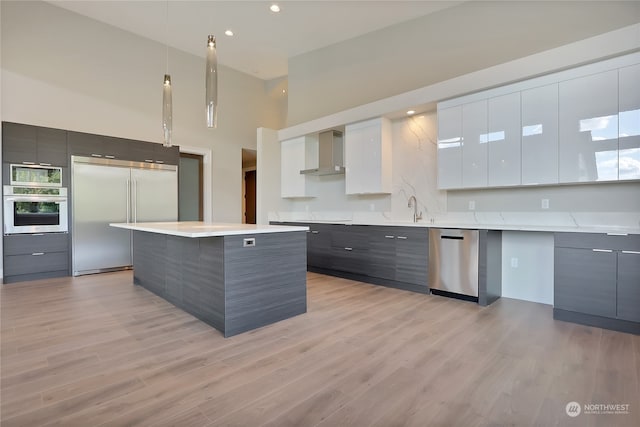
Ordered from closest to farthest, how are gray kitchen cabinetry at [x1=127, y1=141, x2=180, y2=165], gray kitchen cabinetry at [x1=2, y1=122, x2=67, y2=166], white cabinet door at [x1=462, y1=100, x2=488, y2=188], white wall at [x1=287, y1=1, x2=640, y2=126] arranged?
white wall at [x1=287, y1=1, x2=640, y2=126]
white cabinet door at [x1=462, y1=100, x2=488, y2=188]
gray kitchen cabinetry at [x1=2, y1=122, x2=67, y2=166]
gray kitchen cabinetry at [x1=127, y1=141, x2=180, y2=165]

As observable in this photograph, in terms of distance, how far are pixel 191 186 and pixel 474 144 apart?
5545 millimetres

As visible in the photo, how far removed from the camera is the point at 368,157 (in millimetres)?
4742

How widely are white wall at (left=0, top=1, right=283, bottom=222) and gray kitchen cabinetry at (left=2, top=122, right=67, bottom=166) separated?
13.3 inches

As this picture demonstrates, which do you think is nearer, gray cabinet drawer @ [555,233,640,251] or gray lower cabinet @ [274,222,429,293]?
gray cabinet drawer @ [555,233,640,251]

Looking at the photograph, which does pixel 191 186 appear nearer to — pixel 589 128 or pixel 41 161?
pixel 41 161

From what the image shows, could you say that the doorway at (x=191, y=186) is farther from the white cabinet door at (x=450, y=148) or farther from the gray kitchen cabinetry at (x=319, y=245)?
the white cabinet door at (x=450, y=148)

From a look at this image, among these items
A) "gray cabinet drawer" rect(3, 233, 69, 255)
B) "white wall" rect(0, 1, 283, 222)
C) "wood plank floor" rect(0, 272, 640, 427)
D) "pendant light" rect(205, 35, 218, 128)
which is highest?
"white wall" rect(0, 1, 283, 222)

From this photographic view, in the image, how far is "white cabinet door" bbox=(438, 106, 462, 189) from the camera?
3820mm

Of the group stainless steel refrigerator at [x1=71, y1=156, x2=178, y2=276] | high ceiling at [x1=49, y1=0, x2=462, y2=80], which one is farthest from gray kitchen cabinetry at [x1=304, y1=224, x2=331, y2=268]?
high ceiling at [x1=49, y1=0, x2=462, y2=80]

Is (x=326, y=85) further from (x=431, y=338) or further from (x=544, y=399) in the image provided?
(x=544, y=399)

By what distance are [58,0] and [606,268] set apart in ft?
24.5

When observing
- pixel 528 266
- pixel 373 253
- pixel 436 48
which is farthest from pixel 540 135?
pixel 373 253

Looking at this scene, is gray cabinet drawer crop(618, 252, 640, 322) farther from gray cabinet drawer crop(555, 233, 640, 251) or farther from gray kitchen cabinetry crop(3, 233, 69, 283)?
gray kitchen cabinetry crop(3, 233, 69, 283)

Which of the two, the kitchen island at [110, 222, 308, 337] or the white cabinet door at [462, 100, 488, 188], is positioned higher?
the white cabinet door at [462, 100, 488, 188]
